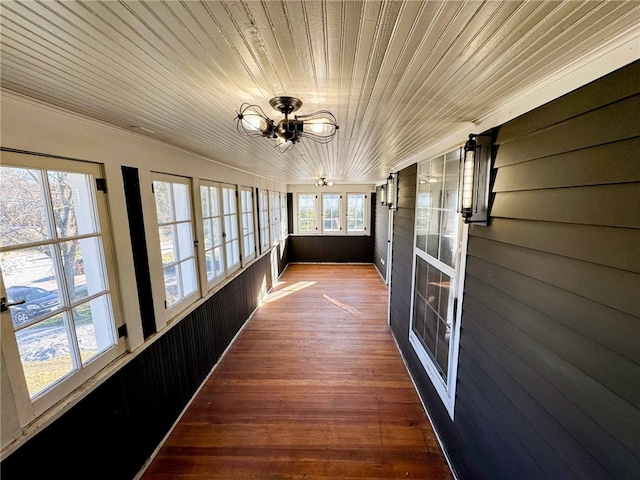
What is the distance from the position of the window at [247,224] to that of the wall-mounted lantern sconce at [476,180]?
3.13 metres

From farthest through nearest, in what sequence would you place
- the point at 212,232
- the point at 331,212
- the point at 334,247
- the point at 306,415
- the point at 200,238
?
the point at 334,247 < the point at 331,212 < the point at 212,232 < the point at 200,238 < the point at 306,415

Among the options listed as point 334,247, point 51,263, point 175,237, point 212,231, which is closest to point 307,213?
point 334,247

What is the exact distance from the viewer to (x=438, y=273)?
2189 millimetres

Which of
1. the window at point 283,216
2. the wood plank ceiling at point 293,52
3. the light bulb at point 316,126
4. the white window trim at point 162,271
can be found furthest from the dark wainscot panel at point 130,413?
the window at point 283,216

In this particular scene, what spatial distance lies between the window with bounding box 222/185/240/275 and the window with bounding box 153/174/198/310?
0.74 m

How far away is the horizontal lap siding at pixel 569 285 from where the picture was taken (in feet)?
2.52

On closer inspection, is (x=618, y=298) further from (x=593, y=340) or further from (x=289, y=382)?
(x=289, y=382)

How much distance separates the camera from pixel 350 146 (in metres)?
2.48

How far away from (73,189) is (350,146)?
6.88ft

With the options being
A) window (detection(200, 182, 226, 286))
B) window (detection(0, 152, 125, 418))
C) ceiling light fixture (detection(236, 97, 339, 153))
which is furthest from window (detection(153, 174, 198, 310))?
ceiling light fixture (detection(236, 97, 339, 153))

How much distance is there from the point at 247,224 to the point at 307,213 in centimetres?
350

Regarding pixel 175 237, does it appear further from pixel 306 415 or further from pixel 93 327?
pixel 306 415

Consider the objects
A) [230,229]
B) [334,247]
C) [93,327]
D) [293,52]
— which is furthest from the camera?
[334,247]

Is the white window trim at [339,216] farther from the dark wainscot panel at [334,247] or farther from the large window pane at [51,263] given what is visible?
the large window pane at [51,263]
